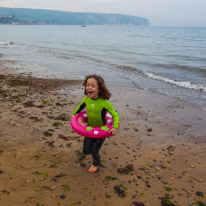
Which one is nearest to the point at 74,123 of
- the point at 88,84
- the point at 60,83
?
the point at 88,84

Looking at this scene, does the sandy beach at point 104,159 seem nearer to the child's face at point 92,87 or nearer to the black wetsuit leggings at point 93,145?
the black wetsuit leggings at point 93,145

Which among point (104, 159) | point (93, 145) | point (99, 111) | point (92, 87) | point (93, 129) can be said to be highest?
point (92, 87)

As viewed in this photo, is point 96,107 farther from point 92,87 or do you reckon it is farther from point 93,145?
point 93,145

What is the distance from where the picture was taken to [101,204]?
Answer: 2.97 m

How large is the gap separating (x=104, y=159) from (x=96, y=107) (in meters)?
1.35

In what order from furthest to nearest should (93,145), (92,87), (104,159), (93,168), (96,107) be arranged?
1. (104,159)
2. (93,168)
3. (93,145)
4. (96,107)
5. (92,87)

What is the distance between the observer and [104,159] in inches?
165

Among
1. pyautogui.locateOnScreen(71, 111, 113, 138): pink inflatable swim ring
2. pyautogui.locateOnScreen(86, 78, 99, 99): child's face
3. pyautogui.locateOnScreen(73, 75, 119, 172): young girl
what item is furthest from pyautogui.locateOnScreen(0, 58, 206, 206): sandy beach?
pyautogui.locateOnScreen(86, 78, 99, 99): child's face

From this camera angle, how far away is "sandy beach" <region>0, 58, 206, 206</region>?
3123 mm

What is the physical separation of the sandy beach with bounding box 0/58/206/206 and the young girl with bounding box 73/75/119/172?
55cm

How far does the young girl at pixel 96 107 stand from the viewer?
337 cm

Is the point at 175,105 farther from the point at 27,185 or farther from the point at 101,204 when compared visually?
the point at 27,185

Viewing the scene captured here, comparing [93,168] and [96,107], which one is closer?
[96,107]

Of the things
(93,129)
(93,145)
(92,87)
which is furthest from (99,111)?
(93,145)
